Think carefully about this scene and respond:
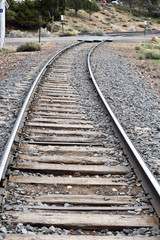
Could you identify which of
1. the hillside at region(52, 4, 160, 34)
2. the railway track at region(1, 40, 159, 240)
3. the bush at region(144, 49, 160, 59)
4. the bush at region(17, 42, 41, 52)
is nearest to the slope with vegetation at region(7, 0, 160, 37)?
the hillside at region(52, 4, 160, 34)

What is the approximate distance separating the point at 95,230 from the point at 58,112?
429 cm

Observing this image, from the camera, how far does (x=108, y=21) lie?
72.0 meters

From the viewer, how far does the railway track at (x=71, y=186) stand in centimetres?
335

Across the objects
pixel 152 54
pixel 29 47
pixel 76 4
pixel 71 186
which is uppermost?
pixel 76 4

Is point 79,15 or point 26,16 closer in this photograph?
point 26,16

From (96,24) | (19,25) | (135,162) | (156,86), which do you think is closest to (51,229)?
(135,162)

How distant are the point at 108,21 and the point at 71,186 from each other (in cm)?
7123

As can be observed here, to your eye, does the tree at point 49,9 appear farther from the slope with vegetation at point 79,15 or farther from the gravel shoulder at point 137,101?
the gravel shoulder at point 137,101

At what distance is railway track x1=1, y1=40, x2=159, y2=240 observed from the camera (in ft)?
11.0

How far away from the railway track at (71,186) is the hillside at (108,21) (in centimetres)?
4989

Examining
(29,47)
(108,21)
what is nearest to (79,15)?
(108,21)

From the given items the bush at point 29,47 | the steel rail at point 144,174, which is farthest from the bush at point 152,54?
the steel rail at point 144,174

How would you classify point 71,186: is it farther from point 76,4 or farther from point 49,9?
point 76,4

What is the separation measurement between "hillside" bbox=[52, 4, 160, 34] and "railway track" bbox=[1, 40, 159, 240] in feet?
164
